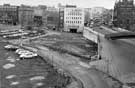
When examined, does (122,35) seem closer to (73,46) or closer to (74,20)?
(73,46)

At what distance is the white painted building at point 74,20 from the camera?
53.2m

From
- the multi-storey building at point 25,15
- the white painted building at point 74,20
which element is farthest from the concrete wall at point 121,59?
the multi-storey building at point 25,15

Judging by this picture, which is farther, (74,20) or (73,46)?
(74,20)

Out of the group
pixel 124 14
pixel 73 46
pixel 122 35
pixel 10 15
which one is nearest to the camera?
pixel 122 35

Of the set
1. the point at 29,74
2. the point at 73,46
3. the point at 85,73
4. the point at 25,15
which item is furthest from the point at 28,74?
the point at 25,15

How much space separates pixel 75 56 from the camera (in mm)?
23219

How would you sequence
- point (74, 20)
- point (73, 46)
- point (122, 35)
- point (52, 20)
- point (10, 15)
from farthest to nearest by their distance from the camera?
1. point (10, 15)
2. point (52, 20)
3. point (74, 20)
4. point (73, 46)
5. point (122, 35)

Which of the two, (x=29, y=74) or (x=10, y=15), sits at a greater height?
(x=10, y=15)

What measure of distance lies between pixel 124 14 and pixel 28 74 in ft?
129

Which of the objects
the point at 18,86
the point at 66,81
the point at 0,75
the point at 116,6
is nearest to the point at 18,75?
the point at 0,75

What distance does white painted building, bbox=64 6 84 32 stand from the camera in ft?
174

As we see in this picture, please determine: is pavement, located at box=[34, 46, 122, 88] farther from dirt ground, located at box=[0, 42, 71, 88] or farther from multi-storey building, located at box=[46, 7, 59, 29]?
multi-storey building, located at box=[46, 7, 59, 29]

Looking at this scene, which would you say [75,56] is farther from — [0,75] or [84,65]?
[0,75]

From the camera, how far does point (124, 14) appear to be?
4894cm
